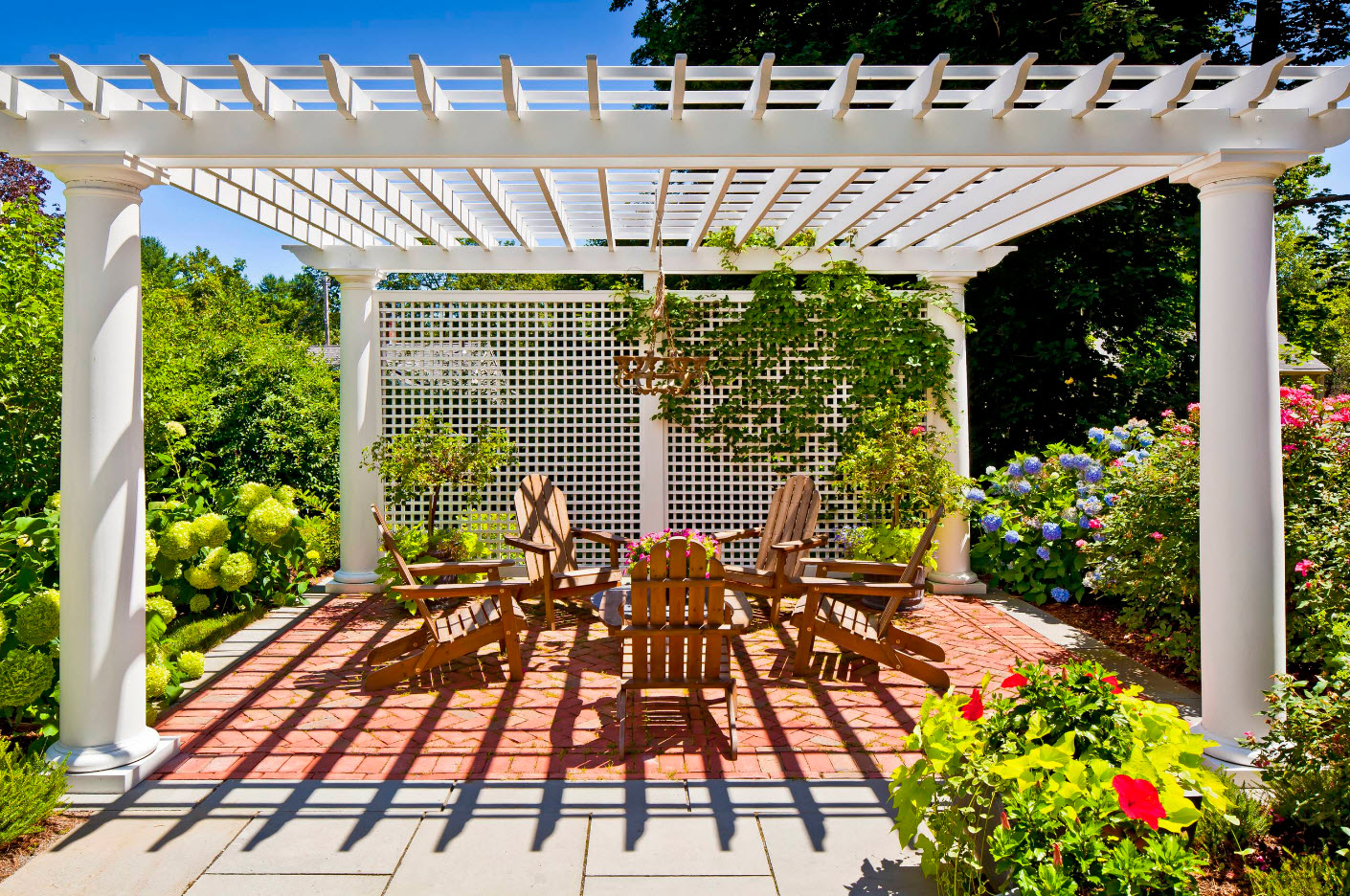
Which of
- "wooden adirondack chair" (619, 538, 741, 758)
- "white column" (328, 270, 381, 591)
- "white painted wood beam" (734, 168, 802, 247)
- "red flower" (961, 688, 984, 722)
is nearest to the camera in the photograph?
"red flower" (961, 688, 984, 722)

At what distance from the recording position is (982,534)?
26.0 ft

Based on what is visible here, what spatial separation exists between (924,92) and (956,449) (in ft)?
14.2

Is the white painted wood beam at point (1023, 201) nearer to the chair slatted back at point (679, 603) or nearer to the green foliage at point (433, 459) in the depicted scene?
the chair slatted back at point (679, 603)

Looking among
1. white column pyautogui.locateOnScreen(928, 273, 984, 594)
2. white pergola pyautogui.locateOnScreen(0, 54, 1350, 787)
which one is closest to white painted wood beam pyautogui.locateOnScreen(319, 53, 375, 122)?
white pergola pyautogui.locateOnScreen(0, 54, 1350, 787)

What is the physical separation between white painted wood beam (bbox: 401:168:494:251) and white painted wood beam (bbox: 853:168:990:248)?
8.84ft

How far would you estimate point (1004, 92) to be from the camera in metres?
3.44

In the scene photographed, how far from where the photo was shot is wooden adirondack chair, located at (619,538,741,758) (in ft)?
13.0

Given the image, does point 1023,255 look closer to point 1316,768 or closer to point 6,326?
point 1316,768

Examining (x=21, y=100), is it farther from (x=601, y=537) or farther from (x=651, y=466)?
(x=651, y=466)

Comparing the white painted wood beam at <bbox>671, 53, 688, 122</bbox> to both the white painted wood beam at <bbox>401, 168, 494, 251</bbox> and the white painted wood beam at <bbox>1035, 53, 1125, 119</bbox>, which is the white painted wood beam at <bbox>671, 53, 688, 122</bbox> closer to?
the white painted wood beam at <bbox>401, 168, 494, 251</bbox>

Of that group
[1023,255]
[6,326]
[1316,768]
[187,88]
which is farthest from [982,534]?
[6,326]

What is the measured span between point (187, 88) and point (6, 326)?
3.20 metres

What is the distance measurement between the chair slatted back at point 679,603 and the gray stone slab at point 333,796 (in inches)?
43.0

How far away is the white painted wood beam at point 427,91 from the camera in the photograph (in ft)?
10.4
